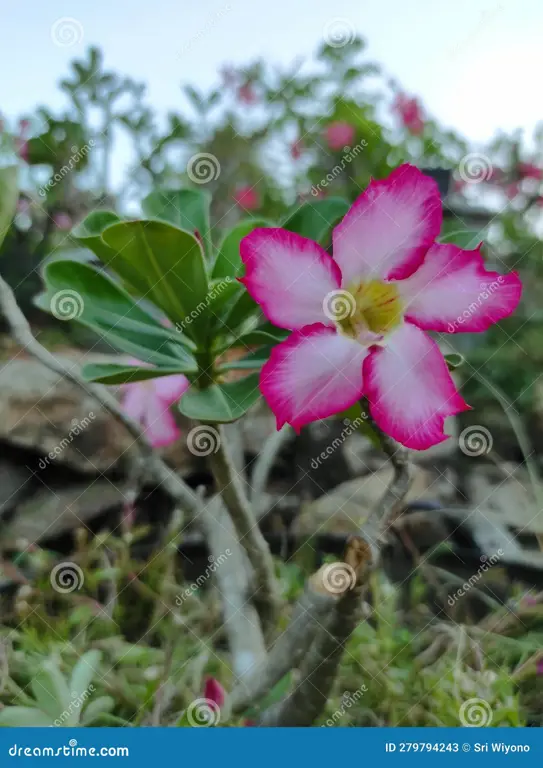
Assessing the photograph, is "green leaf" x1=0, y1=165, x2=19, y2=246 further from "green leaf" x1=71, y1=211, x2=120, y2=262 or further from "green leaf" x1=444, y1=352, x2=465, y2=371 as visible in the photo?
"green leaf" x1=444, y1=352, x2=465, y2=371

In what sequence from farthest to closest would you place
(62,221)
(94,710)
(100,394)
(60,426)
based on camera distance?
(60,426)
(62,221)
(94,710)
(100,394)

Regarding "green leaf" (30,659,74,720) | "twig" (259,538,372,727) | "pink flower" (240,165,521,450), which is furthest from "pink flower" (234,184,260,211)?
"green leaf" (30,659,74,720)

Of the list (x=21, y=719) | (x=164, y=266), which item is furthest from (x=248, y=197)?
(x=21, y=719)

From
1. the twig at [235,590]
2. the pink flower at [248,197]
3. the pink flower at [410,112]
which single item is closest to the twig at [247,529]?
the twig at [235,590]

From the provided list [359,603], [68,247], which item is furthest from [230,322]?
[68,247]

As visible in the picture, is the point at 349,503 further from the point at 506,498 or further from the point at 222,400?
the point at 222,400
